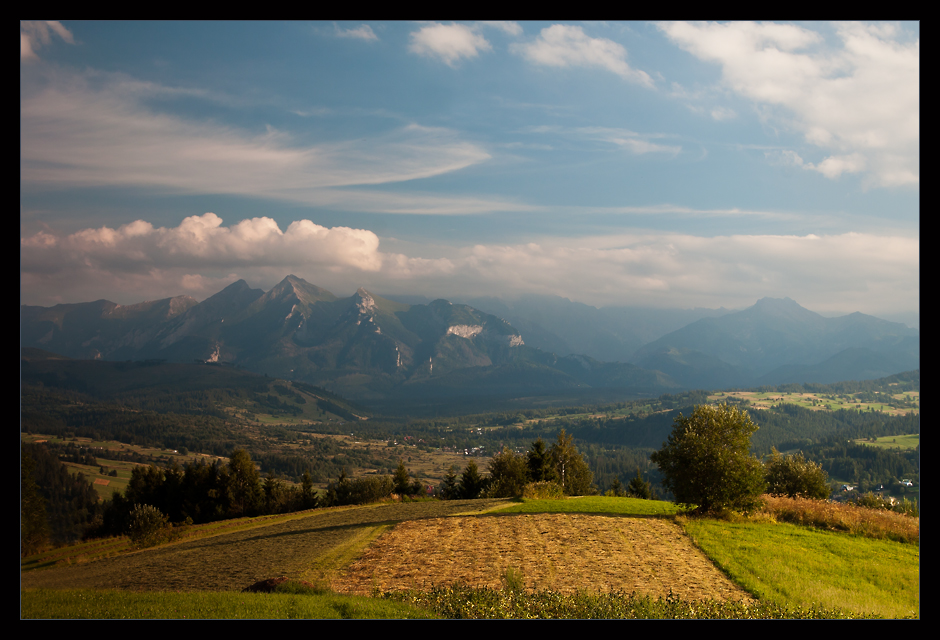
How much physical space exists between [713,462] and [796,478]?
25.8 meters

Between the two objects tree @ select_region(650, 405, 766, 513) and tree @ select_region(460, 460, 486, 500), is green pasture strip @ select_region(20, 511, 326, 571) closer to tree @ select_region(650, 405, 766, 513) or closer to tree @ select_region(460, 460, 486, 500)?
tree @ select_region(650, 405, 766, 513)

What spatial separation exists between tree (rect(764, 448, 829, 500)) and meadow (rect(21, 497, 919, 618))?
79.6 ft

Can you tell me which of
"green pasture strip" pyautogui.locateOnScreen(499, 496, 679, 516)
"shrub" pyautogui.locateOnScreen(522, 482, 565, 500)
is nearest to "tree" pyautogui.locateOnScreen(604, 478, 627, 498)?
"shrub" pyautogui.locateOnScreen(522, 482, 565, 500)

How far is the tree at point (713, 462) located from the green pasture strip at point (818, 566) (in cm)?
247

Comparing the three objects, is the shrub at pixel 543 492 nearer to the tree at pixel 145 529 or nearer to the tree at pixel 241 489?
the tree at pixel 145 529

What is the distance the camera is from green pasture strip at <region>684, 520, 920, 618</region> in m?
13.9

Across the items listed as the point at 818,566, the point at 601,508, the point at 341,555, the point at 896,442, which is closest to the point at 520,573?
the point at 341,555

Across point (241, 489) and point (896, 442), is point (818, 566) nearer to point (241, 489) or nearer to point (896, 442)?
point (241, 489)

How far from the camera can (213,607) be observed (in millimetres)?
13000

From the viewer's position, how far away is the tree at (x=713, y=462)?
23.8 metres

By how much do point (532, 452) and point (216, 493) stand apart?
43.3 m

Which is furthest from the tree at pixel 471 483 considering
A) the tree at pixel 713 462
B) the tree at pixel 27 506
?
the tree at pixel 27 506
